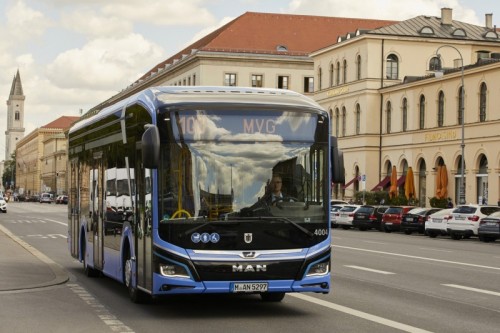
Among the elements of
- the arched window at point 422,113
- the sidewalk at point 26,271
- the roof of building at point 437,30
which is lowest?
the sidewalk at point 26,271

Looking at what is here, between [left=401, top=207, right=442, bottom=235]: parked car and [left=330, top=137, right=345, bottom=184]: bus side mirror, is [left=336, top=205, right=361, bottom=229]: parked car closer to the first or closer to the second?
[left=401, top=207, right=442, bottom=235]: parked car

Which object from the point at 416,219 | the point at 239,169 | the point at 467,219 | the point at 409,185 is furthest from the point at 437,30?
the point at 239,169

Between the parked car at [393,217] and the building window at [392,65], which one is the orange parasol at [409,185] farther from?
the parked car at [393,217]

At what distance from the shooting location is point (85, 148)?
20.1m

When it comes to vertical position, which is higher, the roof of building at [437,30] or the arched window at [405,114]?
the roof of building at [437,30]

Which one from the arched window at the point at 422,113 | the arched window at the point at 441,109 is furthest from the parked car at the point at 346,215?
the arched window at the point at 422,113

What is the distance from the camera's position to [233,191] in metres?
13.7

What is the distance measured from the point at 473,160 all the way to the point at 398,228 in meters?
16.9

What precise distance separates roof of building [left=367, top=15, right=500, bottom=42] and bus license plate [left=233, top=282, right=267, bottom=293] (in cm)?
7440

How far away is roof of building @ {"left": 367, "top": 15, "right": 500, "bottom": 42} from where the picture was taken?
88.1m

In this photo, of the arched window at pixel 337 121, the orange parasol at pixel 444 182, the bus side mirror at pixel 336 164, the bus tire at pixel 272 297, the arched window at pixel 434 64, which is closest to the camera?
the bus side mirror at pixel 336 164

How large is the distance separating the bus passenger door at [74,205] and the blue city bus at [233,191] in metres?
6.98

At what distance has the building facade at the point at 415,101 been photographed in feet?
230

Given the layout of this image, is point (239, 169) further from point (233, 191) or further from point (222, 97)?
point (222, 97)
